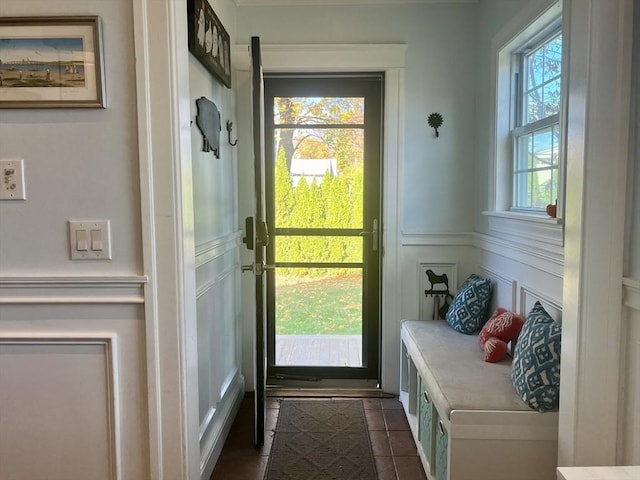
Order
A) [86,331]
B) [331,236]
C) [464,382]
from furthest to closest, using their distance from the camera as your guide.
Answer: [331,236]
[464,382]
[86,331]

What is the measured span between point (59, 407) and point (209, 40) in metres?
1.61

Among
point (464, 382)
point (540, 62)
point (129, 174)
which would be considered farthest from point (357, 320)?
point (129, 174)

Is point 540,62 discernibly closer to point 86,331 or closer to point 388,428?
point 388,428

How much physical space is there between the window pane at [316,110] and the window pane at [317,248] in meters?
0.75

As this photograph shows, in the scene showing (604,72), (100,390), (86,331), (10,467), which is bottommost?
(10,467)

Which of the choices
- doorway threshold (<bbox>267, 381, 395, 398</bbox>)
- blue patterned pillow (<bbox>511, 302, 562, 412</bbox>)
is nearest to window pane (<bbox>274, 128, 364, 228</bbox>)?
doorway threshold (<bbox>267, 381, 395, 398</bbox>)

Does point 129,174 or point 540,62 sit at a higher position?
point 540,62

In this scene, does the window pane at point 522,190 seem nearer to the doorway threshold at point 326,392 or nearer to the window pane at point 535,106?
the window pane at point 535,106

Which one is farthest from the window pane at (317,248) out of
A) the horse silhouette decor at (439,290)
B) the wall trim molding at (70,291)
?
the wall trim molding at (70,291)

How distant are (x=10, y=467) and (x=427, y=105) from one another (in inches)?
105

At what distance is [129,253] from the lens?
146 centimetres

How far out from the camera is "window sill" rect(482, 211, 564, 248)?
190cm

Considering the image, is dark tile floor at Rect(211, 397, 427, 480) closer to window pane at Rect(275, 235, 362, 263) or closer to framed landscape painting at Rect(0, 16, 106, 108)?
window pane at Rect(275, 235, 362, 263)

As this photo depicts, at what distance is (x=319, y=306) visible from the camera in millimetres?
3150
